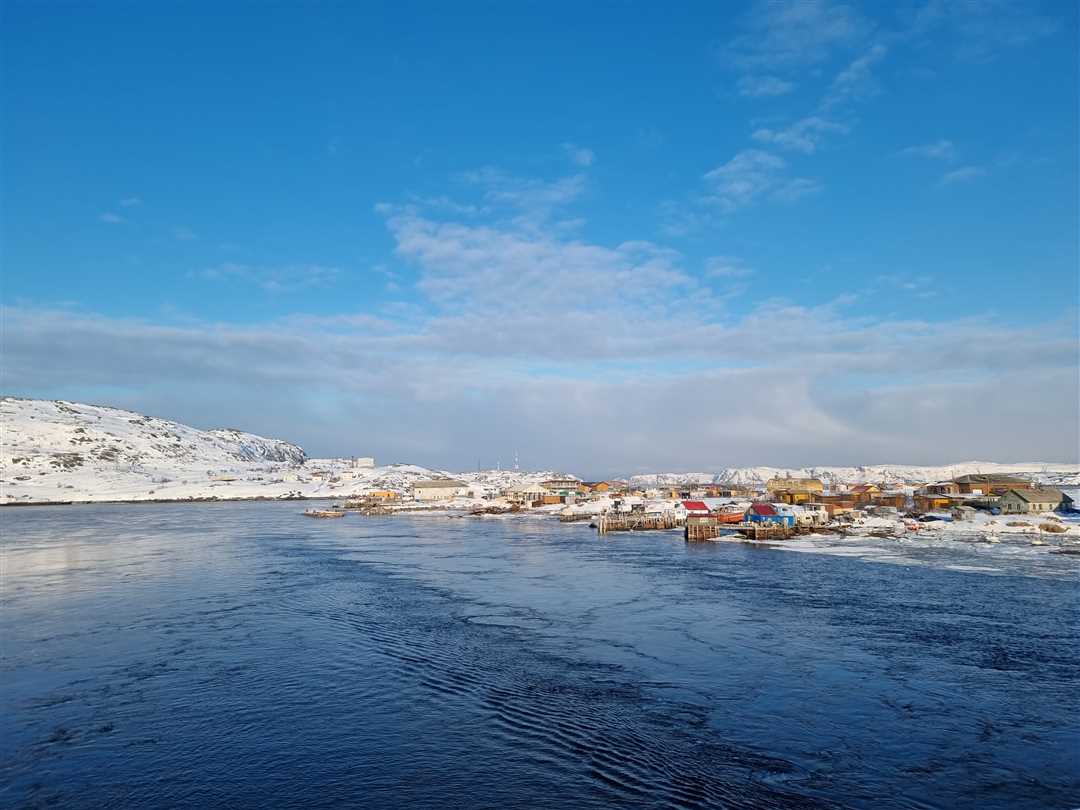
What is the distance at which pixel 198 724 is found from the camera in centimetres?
1395

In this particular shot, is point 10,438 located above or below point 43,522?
above

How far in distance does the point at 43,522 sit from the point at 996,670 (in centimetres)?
8719

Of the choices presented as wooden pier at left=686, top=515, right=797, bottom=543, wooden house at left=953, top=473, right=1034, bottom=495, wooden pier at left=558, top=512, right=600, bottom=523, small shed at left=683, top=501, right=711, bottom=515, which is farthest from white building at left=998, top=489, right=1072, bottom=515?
wooden pier at left=558, top=512, right=600, bottom=523

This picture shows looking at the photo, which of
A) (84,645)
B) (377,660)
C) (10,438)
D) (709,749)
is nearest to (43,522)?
(84,645)

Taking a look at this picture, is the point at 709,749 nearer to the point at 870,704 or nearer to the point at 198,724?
the point at 870,704

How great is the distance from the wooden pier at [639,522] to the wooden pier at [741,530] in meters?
8.74

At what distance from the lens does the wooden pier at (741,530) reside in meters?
53.4

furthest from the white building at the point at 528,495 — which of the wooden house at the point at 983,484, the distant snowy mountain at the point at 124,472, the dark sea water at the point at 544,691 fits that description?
the dark sea water at the point at 544,691

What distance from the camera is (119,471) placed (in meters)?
150

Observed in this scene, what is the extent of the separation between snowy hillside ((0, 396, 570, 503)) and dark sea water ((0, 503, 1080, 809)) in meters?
92.3

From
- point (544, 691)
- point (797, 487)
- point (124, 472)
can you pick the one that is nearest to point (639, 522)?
point (797, 487)

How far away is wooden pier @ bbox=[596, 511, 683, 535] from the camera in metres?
64.8

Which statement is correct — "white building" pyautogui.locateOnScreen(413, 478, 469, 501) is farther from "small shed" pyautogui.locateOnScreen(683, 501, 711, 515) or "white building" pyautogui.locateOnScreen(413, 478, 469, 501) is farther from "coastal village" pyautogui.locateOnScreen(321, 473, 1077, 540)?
"small shed" pyautogui.locateOnScreen(683, 501, 711, 515)

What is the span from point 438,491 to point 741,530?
68.8 metres
